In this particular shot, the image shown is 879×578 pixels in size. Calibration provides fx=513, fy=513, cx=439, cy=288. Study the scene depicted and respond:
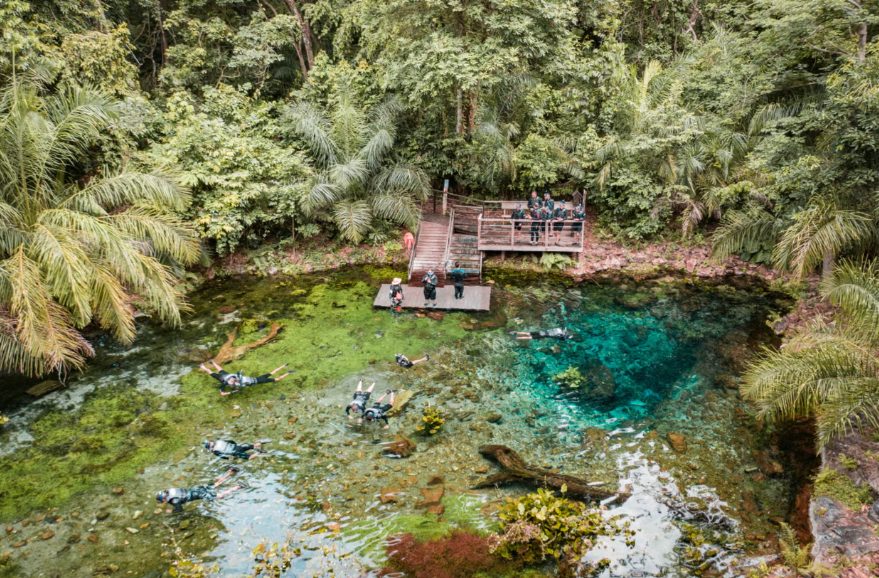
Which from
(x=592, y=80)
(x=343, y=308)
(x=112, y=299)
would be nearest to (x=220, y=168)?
(x=343, y=308)

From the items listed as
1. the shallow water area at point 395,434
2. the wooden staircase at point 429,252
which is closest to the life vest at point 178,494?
the shallow water area at point 395,434

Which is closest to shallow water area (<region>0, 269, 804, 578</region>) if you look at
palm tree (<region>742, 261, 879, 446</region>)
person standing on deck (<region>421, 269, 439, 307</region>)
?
person standing on deck (<region>421, 269, 439, 307</region>)

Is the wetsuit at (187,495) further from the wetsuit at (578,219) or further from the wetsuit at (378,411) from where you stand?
the wetsuit at (578,219)

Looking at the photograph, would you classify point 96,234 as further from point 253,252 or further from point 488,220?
point 488,220

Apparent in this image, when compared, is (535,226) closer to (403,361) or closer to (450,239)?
(450,239)

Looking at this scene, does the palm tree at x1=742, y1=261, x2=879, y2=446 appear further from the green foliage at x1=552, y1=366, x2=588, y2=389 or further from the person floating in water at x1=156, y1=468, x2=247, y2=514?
the person floating in water at x1=156, y1=468, x2=247, y2=514

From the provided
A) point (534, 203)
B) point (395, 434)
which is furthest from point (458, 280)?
point (395, 434)

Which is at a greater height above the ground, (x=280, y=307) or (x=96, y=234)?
(x=96, y=234)
